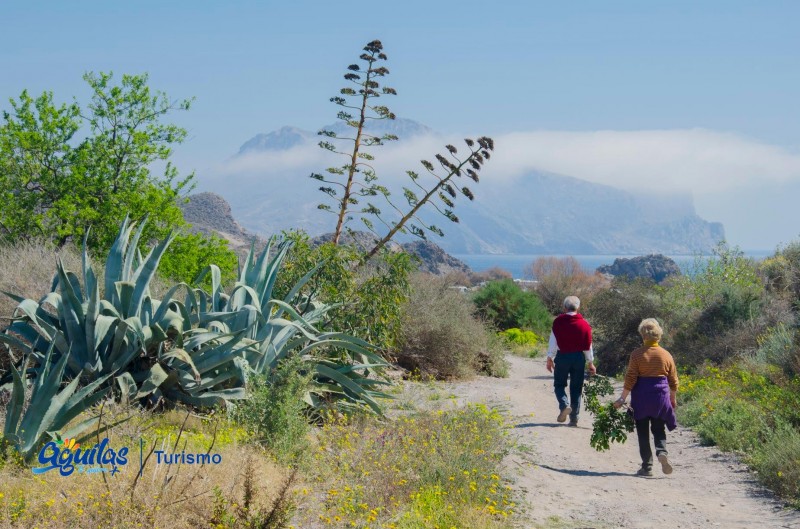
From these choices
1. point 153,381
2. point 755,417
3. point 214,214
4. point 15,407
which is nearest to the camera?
point 15,407

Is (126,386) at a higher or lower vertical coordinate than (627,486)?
higher

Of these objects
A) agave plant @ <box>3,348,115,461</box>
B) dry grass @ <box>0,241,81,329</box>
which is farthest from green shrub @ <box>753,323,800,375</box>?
dry grass @ <box>0,241,81,329</box>

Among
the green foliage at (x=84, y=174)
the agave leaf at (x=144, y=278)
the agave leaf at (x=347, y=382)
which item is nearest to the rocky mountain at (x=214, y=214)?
the green foliage at (x=84, y=174)

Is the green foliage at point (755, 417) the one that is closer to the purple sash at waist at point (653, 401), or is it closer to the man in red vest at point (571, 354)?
the purple sash at waist at point (653, 401)

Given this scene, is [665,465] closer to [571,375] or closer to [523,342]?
[571,375]

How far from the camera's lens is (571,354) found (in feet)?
35.7

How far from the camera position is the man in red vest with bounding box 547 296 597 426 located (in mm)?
10812

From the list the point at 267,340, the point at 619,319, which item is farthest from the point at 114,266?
the point at 619,319

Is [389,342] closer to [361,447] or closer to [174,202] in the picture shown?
[361,447]

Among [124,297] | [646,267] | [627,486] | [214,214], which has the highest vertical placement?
[214,214]

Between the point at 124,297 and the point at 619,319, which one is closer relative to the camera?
the point at 124,297

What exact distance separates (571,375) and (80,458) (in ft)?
22.4

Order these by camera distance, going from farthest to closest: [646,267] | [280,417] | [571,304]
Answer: [646,267] → [571,304] → [280,417]

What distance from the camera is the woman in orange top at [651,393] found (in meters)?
8.54
